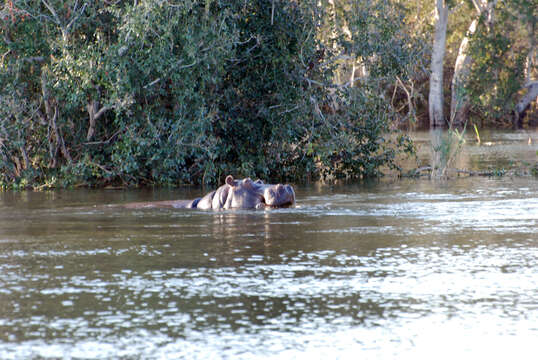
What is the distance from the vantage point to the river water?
524 centimetres

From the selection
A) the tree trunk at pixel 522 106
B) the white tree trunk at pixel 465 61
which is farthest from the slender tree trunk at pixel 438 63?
the tree trunk at pixel 522 106

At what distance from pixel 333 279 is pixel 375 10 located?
11.9 m

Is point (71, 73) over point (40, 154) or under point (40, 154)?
over

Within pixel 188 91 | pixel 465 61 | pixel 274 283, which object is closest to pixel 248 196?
pixel 188 91

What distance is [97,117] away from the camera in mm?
17234

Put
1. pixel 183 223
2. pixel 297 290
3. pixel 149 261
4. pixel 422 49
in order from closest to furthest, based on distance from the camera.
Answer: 1. pixel 297 290
2. pixel 149 261
3. pixel 183 223
4. pixel 422 49

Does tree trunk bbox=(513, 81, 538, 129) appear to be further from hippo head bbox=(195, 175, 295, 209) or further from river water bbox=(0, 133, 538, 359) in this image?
river water bbox=(0, 133, 538, 359)

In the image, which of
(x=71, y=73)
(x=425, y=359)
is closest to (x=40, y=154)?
(x=71, y=73)

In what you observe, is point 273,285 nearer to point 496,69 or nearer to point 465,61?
point 496,69

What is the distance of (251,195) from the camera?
12.1m

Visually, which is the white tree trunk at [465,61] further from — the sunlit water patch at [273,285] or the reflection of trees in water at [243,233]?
the sunlit water patch at [273,285]

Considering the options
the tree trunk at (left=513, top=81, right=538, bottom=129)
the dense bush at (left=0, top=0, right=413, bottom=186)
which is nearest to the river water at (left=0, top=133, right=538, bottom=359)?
the dense bush at (left=0, top=0, right=413, bottom=186)

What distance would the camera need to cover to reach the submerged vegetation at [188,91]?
1578 centimetres

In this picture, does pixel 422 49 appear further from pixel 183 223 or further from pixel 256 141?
pixel 183 223
